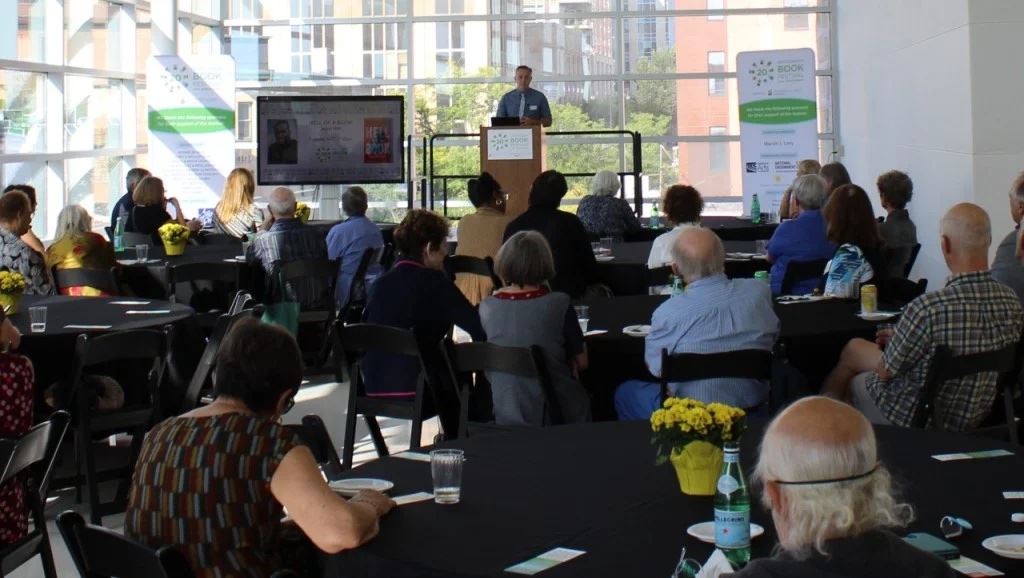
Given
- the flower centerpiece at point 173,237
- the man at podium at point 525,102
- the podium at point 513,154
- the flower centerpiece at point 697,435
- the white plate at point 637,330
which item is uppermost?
the man at podium at point 525,102

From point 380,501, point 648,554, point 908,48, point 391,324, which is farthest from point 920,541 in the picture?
point 908,48

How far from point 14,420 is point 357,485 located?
61.0 inches

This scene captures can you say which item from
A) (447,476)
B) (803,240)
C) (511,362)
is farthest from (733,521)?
(803,240)

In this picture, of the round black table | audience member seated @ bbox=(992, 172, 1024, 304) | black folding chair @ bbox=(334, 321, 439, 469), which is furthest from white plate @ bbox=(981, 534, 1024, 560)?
audience member seated @ bbox=(992, 172, 1024, 304)

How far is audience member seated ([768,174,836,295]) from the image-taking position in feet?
25.3

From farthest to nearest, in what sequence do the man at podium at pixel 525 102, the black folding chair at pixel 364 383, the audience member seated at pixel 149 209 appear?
the man at podium at pixel 525 102 → the audience member seated at pixel 149 209 → the black folding chair at pixel 364 383

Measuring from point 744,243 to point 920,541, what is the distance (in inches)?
281

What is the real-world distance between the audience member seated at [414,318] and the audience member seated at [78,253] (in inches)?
94.1

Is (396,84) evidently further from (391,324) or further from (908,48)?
(391,324)

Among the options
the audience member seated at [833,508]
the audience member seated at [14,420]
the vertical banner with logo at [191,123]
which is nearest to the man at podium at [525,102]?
the vertical banner with logo at [191,123]

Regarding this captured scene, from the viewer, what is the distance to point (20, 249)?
7.30 meters

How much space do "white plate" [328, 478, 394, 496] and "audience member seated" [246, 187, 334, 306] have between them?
589cm

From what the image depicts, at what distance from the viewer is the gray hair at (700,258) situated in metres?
4.92

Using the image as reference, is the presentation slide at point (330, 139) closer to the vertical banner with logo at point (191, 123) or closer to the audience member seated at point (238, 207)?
the vertical banner with logo at point (191, 123)
